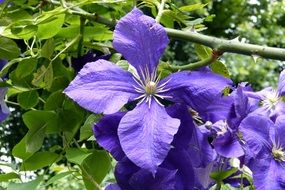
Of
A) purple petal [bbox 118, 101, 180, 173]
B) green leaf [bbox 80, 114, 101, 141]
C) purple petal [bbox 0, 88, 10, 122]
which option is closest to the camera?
purple petal [bbox 118, 101, 180, 173]

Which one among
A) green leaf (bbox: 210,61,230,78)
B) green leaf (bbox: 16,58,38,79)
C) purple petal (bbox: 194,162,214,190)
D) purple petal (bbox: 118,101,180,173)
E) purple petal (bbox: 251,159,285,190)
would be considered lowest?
purple petal (bbox: 194,162,214,190)

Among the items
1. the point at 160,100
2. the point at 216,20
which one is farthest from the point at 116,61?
the point at 216,20

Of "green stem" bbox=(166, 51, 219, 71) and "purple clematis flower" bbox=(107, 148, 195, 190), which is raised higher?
"green stem" bbox=(166, 51, 219, 71)

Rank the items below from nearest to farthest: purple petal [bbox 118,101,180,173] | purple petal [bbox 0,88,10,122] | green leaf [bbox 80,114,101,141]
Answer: purple petal [bbox 118,101,180,173]
green leaf [bbox 80,114,101,141]
purple petal [bbox 0,88,10,122]

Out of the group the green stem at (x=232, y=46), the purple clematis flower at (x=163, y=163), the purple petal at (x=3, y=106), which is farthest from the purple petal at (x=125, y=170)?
the purple petal at (x=3, y=106)

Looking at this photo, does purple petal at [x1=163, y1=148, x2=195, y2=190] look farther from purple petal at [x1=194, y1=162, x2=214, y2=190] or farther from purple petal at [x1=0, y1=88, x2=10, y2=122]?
purple petal at [x1=0, y1=88, x2=10, y2=122]

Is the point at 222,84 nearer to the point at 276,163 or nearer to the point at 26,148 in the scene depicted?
the point at 276,163

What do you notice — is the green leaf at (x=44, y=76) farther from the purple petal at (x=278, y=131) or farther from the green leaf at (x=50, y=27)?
the purple petal at (x=278, y=131)

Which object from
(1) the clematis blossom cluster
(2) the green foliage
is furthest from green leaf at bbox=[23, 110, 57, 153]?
(1) the clematis blossom cluster
